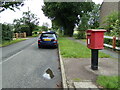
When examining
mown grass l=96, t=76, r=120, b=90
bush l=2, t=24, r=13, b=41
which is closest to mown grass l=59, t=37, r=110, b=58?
mown grass l=96, t=76, r=120, b=90

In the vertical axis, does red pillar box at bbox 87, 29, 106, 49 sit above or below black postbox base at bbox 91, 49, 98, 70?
above

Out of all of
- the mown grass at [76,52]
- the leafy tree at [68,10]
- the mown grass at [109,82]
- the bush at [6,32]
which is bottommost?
the mown grass at [109,82]

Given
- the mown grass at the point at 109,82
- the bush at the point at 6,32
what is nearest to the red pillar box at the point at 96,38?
the mown grass at the point at 109,82

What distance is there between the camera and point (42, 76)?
13.0 feet

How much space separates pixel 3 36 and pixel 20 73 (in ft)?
32.6

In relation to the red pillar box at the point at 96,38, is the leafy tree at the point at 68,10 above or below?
above

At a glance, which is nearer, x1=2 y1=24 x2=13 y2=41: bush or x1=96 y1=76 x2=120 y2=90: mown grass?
x1=96 y1=76 x2=120 y2=90: mown grass

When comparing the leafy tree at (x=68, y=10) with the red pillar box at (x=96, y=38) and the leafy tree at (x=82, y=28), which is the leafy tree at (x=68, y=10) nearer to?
the leafy tree at (x=82, y=28)

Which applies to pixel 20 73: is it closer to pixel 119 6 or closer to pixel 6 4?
pixel 6 4

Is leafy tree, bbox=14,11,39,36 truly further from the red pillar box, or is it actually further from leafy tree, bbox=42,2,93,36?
the red pillar box

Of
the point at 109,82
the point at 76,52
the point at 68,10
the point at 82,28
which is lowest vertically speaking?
the point at 109,82

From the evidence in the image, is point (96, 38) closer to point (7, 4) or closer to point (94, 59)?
point (94, 59)

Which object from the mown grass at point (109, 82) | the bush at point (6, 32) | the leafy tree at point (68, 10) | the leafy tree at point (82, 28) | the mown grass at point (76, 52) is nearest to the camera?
the mown grass at point (109, 82)

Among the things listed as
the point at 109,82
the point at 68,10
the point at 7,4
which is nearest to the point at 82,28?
the point at 68,10
